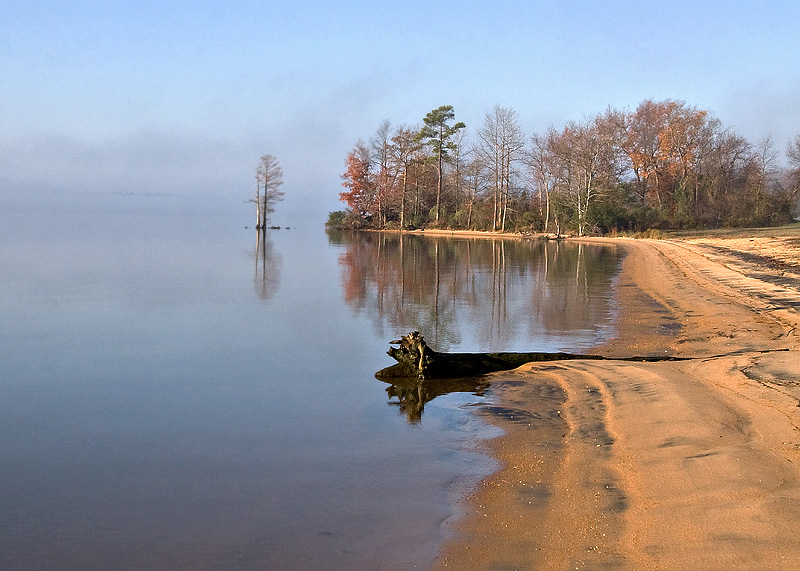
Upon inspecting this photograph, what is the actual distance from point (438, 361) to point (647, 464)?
3.76 m

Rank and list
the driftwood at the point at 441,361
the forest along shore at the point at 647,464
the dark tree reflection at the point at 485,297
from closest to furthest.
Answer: the forest along shore at the point at 647,464 → the driftwood at the point at 441,361 → the dark tree reflection at the point at 485,297

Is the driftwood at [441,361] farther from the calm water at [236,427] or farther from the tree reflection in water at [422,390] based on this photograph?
the calm water at [236,427]

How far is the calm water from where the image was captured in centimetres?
446

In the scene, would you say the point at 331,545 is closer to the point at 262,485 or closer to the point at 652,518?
the point at 262,485

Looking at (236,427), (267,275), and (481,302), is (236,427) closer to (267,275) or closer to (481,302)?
(481,302)

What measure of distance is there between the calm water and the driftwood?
1.22 ft

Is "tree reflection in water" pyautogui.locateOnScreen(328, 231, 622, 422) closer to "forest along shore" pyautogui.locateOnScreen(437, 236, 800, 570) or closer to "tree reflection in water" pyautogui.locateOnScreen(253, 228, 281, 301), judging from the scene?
"forest along shore" pyautogui.locateOnScreen(437, 236, 800, 570)

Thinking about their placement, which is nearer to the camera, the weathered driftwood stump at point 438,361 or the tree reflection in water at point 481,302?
the weathered driftwood stump at point 438,361

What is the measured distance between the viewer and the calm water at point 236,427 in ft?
14.6

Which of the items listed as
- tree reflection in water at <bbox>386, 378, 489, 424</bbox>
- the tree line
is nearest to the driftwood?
tree reflection in water at <bbox>386, 378, 489, 424</bbox>

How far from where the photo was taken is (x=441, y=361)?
857 centimetres

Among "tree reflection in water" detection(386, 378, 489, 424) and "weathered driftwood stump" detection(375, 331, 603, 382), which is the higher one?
"weathered driftwood stump" detection(375, 331, 603, 382)

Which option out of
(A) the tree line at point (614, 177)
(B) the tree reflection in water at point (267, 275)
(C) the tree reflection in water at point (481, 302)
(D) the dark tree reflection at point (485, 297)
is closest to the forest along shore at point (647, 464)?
(C) the tree reflection in water at point (481, 302)

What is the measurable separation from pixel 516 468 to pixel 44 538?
11.0 ft
